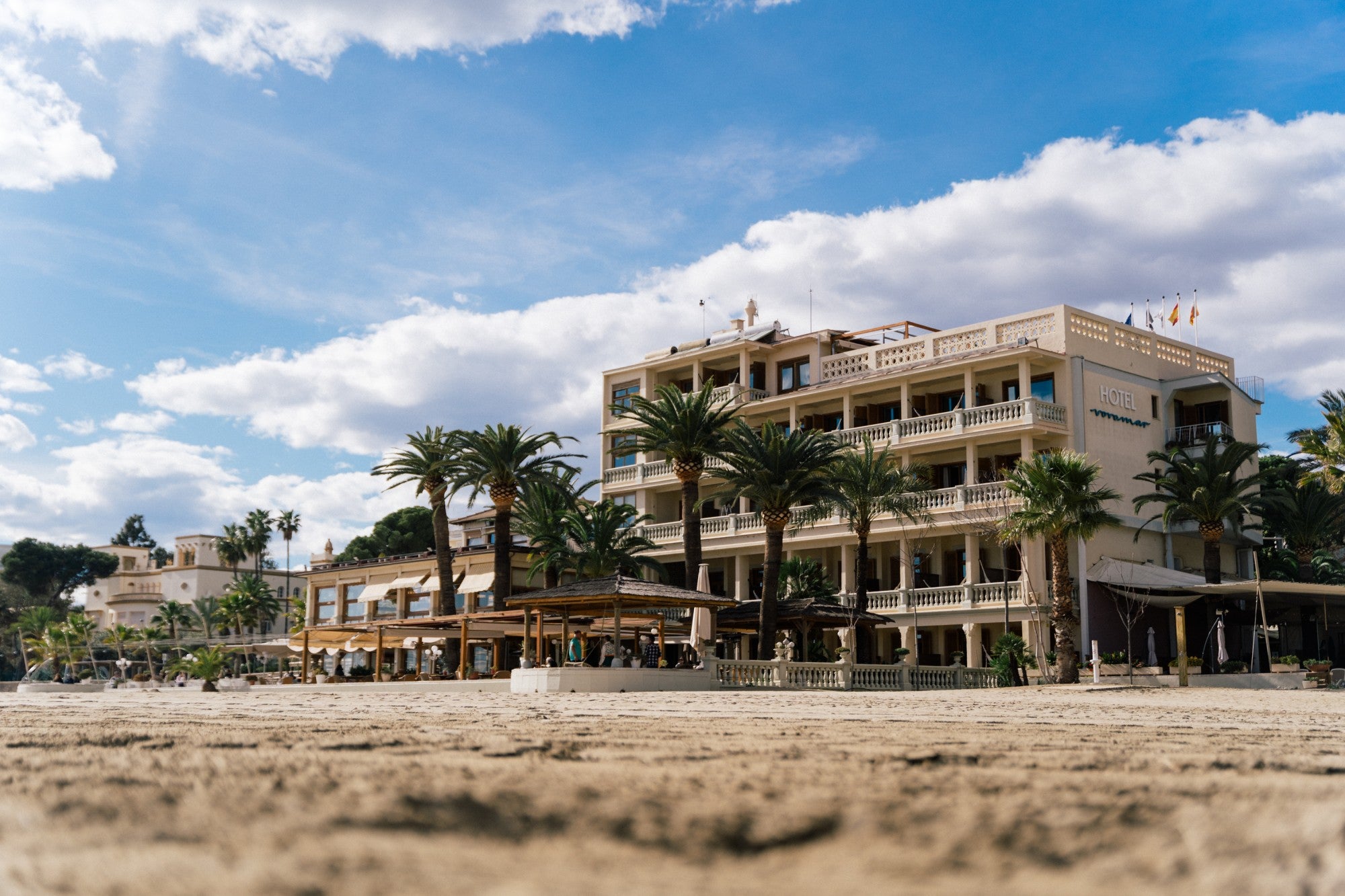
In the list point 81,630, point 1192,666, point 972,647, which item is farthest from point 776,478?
point 81,630

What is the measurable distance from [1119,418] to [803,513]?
11.2m

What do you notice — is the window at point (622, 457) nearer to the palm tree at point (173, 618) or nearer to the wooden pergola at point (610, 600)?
the wooden pergola at point (610, 600)

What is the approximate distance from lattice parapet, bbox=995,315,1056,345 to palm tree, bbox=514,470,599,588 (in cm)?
1587

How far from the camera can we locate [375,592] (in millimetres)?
59531

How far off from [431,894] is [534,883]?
0.14 metres

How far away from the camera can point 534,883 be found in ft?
5.23

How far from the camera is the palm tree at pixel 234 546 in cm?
9794

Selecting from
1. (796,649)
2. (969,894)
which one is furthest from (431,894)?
(796,649)

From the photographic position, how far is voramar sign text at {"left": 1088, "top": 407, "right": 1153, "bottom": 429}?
40.6 m

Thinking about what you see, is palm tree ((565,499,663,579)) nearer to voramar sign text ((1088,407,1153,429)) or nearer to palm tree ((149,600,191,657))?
voramar sign text ((1088,407,1153,429))

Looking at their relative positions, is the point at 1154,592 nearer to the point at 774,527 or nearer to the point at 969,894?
the point at 774,527

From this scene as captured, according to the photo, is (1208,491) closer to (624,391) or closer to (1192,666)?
(1192,666)

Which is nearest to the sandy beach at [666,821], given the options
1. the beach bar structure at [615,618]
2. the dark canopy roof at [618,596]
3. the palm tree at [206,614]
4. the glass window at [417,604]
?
the beach bar structure at [615,618]

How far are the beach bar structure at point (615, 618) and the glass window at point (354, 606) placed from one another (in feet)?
105
